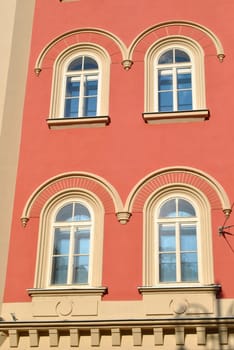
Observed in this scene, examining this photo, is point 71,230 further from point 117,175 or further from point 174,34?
point 174,34

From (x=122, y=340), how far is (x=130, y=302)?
723mm

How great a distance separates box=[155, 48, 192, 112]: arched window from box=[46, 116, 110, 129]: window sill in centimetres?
122

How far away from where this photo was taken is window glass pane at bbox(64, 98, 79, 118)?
43.0 feet

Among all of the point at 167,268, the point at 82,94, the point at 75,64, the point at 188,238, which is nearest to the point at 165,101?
the point at 82,94

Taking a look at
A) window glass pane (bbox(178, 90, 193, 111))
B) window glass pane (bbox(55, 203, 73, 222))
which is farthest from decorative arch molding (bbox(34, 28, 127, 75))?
window glass pane (bbox(55, 203, 73, 222))

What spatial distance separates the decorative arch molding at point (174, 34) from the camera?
43.0 ft

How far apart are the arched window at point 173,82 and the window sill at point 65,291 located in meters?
4.20

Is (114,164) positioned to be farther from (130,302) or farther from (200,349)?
(200,349)

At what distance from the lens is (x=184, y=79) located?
1304 centimetres

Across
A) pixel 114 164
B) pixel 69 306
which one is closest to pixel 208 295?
pixel 69 306

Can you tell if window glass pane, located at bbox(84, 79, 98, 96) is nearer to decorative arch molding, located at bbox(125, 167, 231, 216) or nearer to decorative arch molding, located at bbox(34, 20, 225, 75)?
decorative arch molding, located at bbox(34, 20, 225, 75)

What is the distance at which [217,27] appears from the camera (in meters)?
13.3

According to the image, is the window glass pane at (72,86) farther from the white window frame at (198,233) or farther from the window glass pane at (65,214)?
the white window frame at (198,233)

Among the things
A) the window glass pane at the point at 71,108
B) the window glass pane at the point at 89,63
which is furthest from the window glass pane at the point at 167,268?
the window glass pane at the point at 89,63
